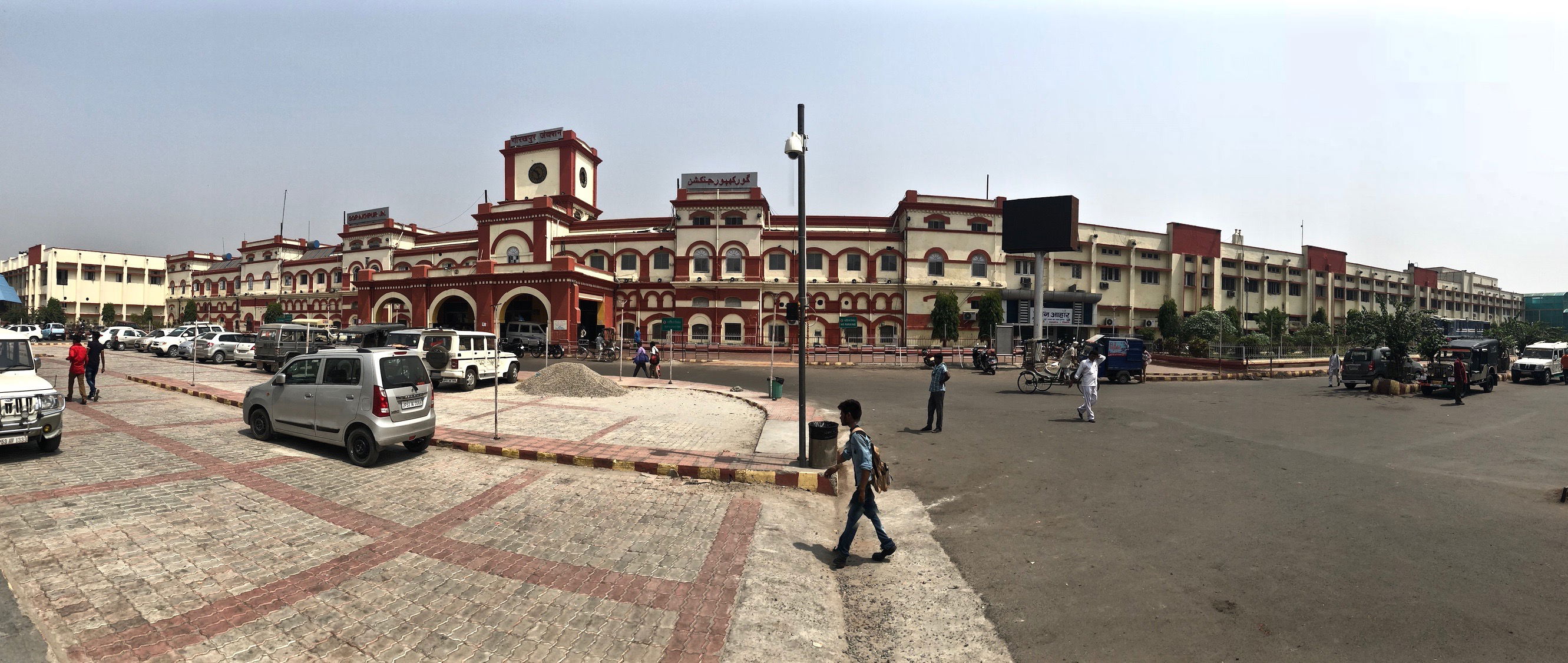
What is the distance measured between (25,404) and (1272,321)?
63.3m

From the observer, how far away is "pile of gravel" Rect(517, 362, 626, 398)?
15.1 m

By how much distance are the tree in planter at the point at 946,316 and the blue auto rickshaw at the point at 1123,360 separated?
604 inches

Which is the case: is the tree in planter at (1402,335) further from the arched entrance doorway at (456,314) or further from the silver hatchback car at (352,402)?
the arched entrance doorway at (456,314)

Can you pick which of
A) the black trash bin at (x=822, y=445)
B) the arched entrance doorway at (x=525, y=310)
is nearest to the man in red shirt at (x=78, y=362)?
the black trash bin at (x=822, y=445)

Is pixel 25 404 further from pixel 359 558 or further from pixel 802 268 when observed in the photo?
pixel 802 268

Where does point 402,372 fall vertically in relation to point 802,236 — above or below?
below

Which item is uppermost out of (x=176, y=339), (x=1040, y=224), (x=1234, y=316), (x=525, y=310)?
(x=1040, y=224)

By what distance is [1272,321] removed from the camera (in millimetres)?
46156

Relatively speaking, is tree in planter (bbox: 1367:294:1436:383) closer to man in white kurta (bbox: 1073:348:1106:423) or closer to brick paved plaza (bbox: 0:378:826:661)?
man in white kurta (bbox: 1073:348:1106:423)

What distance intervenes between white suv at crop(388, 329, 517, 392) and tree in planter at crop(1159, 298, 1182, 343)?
4640 cm

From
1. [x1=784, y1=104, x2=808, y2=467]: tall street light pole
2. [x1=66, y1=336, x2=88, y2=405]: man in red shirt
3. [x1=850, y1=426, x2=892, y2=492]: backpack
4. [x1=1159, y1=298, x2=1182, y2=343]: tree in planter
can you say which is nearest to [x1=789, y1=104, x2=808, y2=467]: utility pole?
[x1=784, y1=104, x2=808, y2=467]: tall street light pole

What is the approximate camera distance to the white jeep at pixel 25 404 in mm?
6668

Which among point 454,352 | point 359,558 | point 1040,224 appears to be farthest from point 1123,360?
point 359,558

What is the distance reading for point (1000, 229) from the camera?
1606 inches
